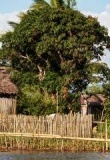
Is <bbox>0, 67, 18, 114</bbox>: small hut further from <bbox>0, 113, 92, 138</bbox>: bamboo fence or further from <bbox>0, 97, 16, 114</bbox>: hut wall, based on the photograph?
<bbox>0, 113, 92, 138</bbox>: bamboo fence

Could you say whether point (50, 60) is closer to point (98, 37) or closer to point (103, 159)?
point (98, 37)

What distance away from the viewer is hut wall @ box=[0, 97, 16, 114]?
33.4 m

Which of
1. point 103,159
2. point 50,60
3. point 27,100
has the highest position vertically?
point 50,60

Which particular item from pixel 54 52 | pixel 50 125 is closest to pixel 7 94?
pixel 54 52

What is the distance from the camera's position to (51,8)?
37.2 metres

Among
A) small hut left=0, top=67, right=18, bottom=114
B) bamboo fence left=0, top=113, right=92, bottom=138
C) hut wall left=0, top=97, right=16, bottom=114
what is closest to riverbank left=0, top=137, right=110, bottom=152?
bamboo fence left=0, top=113, right=92, bottom=138

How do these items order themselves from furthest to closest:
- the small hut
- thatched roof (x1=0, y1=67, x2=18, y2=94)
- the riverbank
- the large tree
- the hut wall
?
the large tree
thatched roof (x1=0, y1=67, x2=18, y2=94)
the small hut
the hut wall
the riverbank

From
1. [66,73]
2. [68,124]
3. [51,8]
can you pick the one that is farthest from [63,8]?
[68,124]

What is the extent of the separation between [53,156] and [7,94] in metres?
13.0

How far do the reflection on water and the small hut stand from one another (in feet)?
31.1

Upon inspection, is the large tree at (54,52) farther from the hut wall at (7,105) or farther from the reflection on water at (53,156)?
the reflection on water at (53,156)

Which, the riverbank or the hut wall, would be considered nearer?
the riverbank

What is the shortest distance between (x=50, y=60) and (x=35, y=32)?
7.75 ft

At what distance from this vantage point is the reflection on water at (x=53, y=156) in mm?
21955
